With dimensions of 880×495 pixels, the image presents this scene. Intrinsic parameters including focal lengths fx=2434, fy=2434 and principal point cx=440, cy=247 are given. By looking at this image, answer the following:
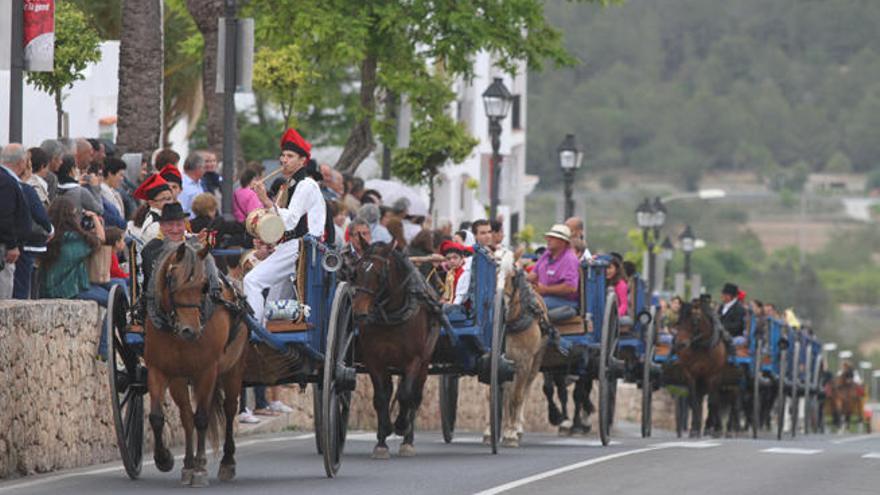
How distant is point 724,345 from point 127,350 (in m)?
19.0

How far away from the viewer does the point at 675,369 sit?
114ft

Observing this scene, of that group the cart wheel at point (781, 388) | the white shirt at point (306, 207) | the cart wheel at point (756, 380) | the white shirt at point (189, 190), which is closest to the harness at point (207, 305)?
the white shirt at point (306, 207)

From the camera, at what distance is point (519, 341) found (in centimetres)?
2417

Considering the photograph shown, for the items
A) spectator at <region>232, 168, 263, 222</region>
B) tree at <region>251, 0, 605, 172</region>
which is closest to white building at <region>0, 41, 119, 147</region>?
tree at <region>251, 0, 605, 172</region>

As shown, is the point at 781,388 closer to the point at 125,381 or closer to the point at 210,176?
the point at 210,176

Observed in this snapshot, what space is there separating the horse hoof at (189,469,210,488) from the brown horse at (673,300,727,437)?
1828 centimetres

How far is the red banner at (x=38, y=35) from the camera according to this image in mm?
20859

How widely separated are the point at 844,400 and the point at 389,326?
5032cm

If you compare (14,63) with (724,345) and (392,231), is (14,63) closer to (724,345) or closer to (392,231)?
(392,231)

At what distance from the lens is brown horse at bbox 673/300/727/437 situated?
3447 cm

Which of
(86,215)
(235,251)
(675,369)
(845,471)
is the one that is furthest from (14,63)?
(675,369)

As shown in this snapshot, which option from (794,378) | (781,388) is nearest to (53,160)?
(781,388)

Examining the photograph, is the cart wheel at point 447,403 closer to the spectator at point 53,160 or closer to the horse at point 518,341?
the horse at point 518,341

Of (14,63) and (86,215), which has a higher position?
(14,63)
